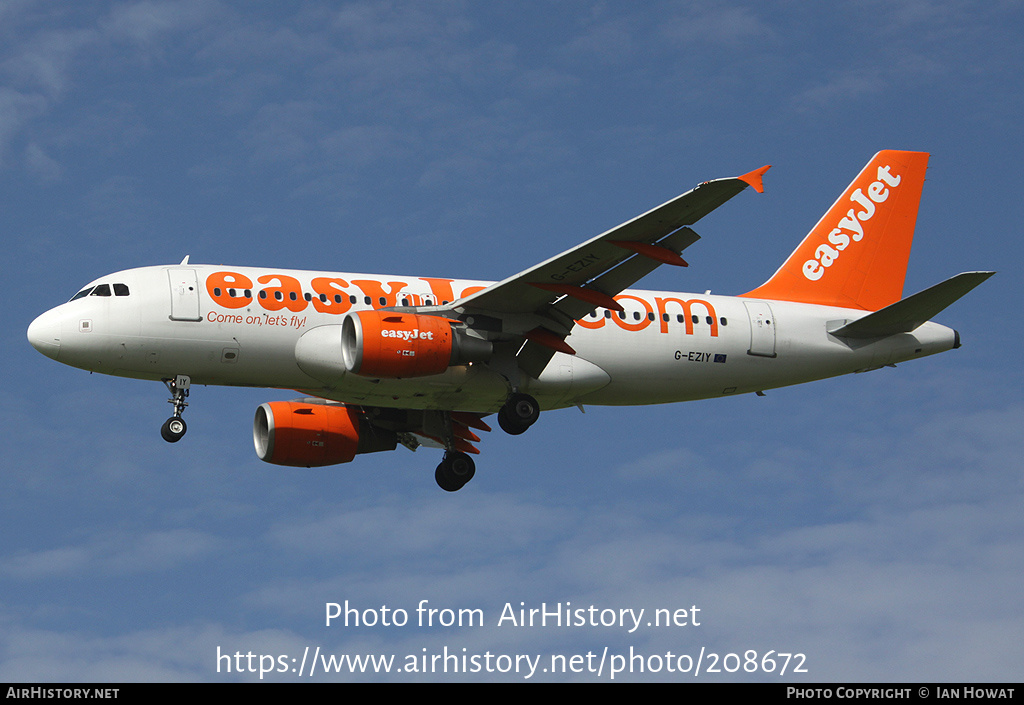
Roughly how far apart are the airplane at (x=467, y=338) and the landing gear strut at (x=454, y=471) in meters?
0.05

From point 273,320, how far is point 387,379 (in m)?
3.12

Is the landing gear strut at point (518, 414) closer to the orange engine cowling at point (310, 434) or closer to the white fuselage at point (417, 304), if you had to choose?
the white fuselage at point (417, 304)

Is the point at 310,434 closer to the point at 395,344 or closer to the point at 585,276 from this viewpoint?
the point at 395,344

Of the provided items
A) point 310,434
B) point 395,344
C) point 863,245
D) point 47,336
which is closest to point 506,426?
point 395,344

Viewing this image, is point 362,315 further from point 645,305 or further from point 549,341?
point 645,305

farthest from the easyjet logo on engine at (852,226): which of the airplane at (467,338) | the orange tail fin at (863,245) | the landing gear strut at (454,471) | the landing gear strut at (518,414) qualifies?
the landing gear strut at (454,471)

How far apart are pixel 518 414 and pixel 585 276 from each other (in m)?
4.05

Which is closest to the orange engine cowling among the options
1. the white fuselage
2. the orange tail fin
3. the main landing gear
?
the main landing gear

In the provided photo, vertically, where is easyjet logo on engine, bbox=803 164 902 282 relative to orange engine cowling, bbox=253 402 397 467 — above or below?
above

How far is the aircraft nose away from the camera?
31953 mm

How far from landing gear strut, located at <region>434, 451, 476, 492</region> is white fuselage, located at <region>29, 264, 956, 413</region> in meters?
2.91

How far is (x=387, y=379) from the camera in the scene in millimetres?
32094

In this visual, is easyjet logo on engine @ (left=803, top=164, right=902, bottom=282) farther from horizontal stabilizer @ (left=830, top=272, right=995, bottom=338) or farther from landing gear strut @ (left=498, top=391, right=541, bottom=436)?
landing gear strut @ (left=498, top=391, right=541, bottom=436)

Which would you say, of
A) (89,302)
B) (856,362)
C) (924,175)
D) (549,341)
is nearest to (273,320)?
(89,302)
